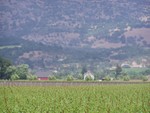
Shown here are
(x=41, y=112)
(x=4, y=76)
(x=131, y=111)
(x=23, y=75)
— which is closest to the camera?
(x=41, y=112)

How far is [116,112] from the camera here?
128 feet

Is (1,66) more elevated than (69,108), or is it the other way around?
(1,66)

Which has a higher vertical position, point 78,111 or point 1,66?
point 1,66

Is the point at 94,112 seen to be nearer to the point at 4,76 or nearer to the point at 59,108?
the point at 59,108

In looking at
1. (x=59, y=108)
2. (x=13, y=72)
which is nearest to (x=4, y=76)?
(x=13, y=72)

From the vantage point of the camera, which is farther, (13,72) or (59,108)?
(13,72)

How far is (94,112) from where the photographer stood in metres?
37.9

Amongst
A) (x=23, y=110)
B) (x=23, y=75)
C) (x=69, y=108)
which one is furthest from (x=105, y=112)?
(x=23, y=75)

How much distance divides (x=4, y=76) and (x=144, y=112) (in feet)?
325

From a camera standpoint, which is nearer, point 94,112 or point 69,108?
point 94,112

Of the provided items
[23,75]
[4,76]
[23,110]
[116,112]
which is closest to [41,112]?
[23,110]

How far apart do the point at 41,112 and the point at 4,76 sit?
98590mm

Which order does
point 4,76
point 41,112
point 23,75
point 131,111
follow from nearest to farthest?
1. point 41,112
2. point 131,111
3. point 4,76
4. point 23,75

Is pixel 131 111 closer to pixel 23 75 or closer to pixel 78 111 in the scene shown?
pixel 78 111
